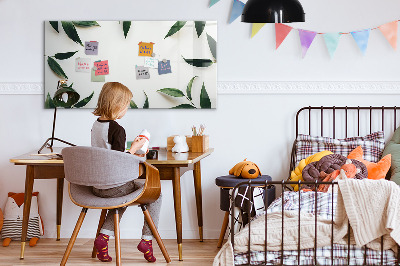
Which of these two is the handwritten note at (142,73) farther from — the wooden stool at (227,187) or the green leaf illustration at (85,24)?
the wooden stool at (227,187)

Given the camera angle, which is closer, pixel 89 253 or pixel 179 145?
pixel 89 253

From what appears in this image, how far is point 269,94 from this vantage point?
4.53 m

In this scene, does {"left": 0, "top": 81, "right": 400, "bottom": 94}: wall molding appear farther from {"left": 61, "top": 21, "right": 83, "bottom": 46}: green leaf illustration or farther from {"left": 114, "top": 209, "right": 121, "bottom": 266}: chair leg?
{"left": 114, "top": 209, "right": 121, "bottom": 266}: chair leg

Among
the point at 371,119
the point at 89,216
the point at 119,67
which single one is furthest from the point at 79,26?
the point at 371,119

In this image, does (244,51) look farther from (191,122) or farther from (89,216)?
(89,216)

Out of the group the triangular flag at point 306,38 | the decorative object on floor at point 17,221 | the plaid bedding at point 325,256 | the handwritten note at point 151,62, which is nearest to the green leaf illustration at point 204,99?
the handwritten note at point 151,62

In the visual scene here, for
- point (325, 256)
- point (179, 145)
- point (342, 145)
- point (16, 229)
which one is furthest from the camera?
point (16, 229)

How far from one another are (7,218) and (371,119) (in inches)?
105

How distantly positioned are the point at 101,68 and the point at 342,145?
5.84 ft

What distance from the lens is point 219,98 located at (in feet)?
14.9

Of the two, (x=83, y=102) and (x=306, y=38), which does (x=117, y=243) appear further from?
(x=306, y=38)

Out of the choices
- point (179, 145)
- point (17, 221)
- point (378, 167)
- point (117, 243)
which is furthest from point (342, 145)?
point (17, 221)

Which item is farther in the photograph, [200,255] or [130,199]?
[200,255]

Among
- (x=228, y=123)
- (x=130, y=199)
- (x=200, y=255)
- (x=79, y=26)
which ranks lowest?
(x=200, y=255)
